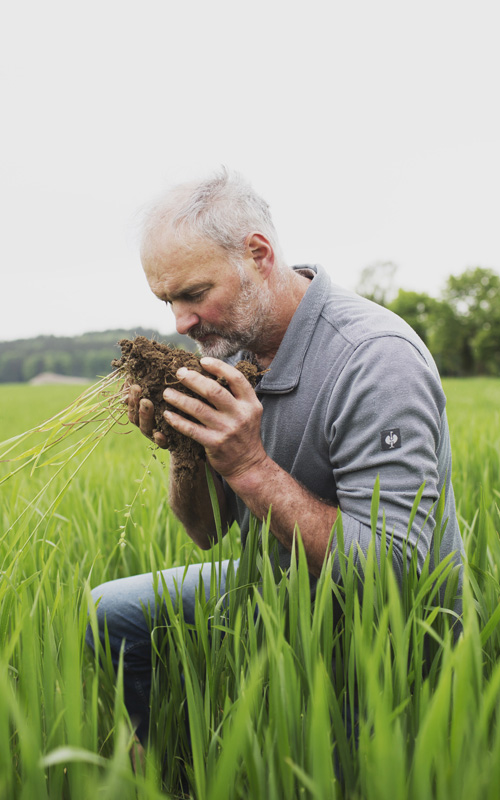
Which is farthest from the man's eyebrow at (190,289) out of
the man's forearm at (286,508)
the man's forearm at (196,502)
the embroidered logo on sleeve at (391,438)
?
the embroidered logo on sleeve at (391,438)

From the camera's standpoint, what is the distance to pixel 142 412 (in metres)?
1.49

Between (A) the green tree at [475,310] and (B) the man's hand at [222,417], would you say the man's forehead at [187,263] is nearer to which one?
(B) the man's hand at [222,417]

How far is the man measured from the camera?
1.38 metres

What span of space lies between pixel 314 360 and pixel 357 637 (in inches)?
35.4

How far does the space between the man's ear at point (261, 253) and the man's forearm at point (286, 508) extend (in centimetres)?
67

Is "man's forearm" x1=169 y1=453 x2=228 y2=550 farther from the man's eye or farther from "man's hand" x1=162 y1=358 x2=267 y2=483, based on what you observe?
the man's eye

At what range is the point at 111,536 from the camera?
2.55 metres

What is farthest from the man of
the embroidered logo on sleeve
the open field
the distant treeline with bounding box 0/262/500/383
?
the distant treeline with bounding box 0/262/500/383

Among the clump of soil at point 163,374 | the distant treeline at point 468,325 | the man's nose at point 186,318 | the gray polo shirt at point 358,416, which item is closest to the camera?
the gray polo shirt at point 358,416

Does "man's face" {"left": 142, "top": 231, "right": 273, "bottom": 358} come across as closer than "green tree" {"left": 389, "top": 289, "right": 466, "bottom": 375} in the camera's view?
Yes

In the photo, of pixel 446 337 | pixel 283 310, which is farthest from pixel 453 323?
pixel 283 310

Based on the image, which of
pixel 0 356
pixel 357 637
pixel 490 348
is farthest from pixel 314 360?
pixel 0 356

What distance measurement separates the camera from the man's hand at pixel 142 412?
4.82ft

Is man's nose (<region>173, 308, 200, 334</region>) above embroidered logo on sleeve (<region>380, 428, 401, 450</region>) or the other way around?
above
